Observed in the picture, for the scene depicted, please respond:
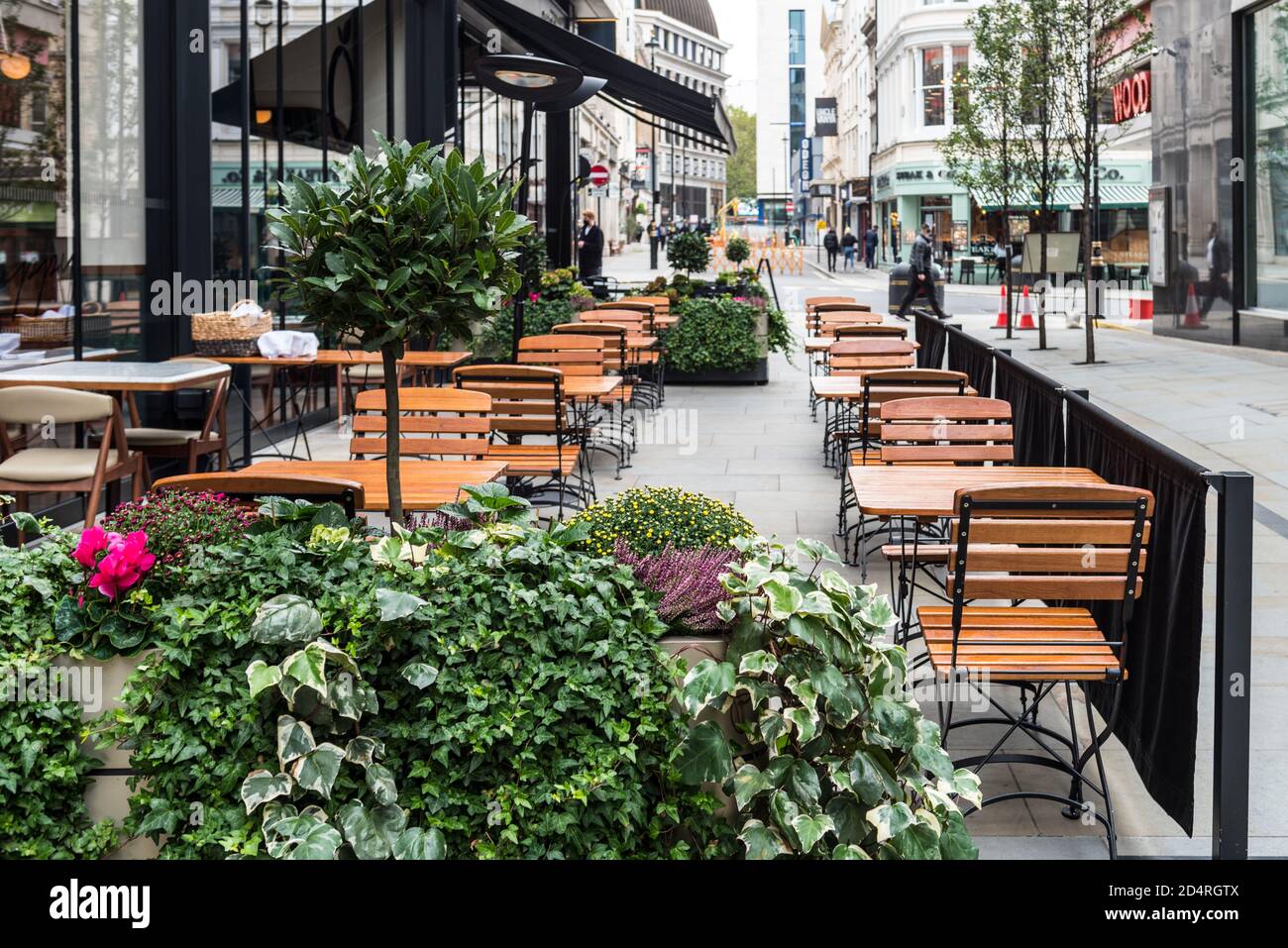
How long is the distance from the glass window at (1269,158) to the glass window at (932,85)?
42.2m

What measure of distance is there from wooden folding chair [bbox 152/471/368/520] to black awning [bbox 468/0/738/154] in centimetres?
1558

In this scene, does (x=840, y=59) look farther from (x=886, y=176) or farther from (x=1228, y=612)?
(x=1228, y=612)

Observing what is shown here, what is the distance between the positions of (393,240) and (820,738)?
2185 mm

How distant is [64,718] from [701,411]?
43.1ft

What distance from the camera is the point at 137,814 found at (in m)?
3.37

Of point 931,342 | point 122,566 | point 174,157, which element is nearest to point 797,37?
point 931,342

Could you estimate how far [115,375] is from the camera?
8375 mm

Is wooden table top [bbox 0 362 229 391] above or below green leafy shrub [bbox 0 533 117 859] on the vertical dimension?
above

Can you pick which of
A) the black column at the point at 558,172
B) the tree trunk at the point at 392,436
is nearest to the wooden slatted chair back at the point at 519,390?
the tree trunk at the point at 392,436

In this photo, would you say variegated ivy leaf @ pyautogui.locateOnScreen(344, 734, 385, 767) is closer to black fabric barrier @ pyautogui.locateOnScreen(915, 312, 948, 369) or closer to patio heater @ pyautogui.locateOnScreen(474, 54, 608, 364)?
patio heater @ pyautogui.locateOnScreen(474, 54, 608, 364)

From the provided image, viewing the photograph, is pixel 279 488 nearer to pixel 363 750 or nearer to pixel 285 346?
pixel 363 750

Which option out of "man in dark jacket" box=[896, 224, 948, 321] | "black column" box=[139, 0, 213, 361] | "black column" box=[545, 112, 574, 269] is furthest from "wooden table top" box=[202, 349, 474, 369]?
"black column" box=[545, 112, 574, 269]

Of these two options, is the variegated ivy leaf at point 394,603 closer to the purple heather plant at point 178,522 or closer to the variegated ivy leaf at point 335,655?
the variegated ivy leaf at point 335,655

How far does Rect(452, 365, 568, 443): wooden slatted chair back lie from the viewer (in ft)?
31.6
